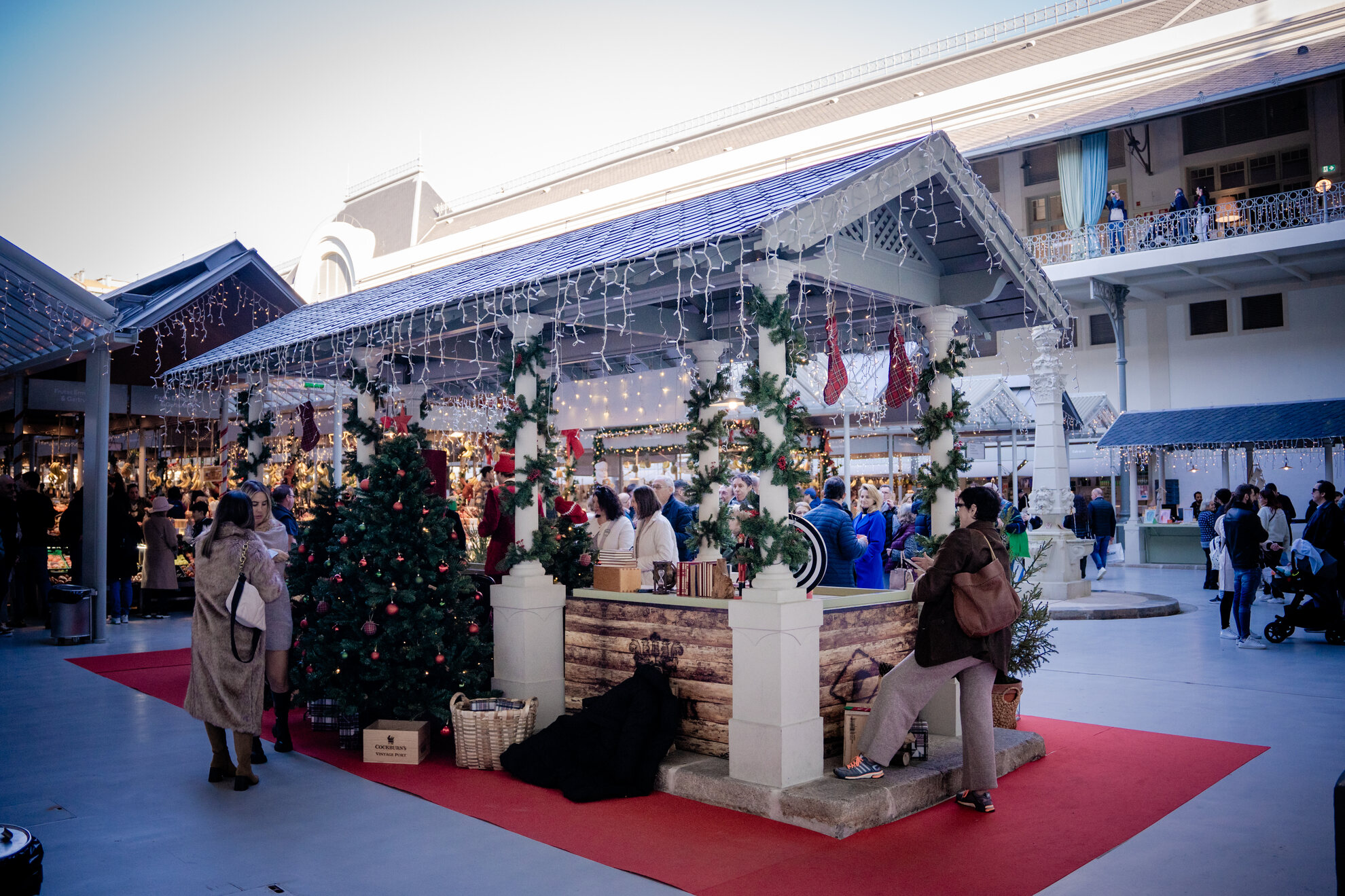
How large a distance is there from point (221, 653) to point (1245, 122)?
24.4 metres

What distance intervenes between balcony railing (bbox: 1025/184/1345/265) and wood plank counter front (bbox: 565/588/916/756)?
690 inches

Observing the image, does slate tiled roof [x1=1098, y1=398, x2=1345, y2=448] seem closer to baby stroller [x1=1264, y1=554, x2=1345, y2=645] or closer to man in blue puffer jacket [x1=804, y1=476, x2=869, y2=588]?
baby stroller [x1=1264, y1=554, x2=1345, y2=645]

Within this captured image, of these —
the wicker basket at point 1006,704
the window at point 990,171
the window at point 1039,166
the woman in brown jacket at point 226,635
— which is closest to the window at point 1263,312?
the window at point 1039,166

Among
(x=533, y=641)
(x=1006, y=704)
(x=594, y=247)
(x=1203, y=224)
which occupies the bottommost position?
(x=1006, y=704)

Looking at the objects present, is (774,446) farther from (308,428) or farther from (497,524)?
(308,428)

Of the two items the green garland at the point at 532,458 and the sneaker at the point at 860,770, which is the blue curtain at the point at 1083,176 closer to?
the green garland at the point at 532,458

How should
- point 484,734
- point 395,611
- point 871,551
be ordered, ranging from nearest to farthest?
point 484,734 < point 395,611 < point 871,551

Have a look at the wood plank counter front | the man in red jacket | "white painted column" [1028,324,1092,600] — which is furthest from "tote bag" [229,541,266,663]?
"white painted column" [1028,324,1092,600]

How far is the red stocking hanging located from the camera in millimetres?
6910

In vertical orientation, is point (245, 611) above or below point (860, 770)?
above

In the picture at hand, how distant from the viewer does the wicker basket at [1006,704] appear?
20.1ft

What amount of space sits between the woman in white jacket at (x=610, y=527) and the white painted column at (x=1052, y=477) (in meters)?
8.58

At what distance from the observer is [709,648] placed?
555 cm

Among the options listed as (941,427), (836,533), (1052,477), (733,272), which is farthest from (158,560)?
(1052,477)
